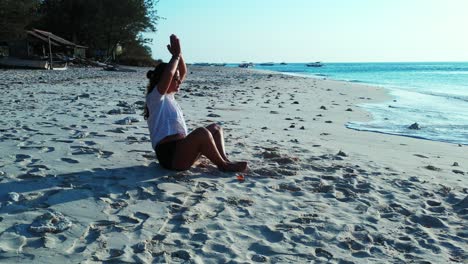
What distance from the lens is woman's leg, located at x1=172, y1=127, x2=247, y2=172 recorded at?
A: 14.7 ft

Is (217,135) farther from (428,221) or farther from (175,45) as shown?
(428,221)

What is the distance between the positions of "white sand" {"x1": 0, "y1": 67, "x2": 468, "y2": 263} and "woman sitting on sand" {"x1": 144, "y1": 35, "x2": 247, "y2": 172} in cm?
16

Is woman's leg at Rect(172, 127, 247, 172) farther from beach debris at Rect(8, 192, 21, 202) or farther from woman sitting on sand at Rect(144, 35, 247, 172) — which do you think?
beach debris at Rect(8, 192, 21, 202)

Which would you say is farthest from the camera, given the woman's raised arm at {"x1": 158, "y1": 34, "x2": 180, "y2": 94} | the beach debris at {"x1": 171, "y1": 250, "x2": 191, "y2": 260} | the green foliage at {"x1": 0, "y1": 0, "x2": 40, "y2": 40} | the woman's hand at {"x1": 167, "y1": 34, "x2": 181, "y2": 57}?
the green foliage at {"x1": 0, "y1": 0, "x2": 40, "y2": 40}

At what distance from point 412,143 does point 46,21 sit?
5130 cm

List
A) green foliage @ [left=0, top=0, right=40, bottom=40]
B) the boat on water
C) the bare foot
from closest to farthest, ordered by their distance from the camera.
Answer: the bare foot → the boat on water → green foliage @ [left=0, top=0, right=40, bottom=40]

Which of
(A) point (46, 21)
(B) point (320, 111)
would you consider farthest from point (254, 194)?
(A) point (46, 21)

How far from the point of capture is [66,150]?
5.11 meters

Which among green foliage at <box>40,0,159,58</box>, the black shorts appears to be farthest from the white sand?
green foliage at <box>40,0,159,58</box>

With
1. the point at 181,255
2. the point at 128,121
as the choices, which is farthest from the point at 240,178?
the point at 128,121

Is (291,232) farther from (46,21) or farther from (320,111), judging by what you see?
(46,21)

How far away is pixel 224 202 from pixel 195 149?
0.87m

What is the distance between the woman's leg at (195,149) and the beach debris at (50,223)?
1510 millimetres

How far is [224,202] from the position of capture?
3861 mm
